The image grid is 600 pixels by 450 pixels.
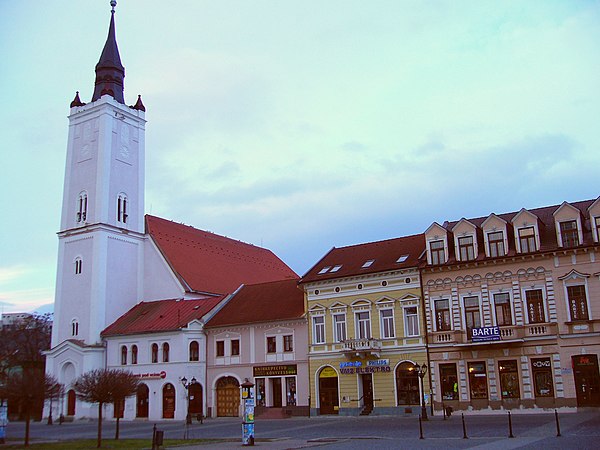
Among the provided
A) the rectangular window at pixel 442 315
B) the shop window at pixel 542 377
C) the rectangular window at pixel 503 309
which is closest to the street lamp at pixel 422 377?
the rectangular window at pixel 442 315

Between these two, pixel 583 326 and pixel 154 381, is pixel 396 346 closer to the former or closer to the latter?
pixel 583 326

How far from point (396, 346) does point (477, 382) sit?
549 centimetres

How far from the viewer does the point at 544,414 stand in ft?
118

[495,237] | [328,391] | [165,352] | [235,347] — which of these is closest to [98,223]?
[165,352]

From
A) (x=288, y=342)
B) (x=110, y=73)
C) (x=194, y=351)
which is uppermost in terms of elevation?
(x=110, y=73)

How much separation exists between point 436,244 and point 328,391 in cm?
1242

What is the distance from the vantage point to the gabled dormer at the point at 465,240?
41094mm

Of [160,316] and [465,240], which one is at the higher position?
[465,240]

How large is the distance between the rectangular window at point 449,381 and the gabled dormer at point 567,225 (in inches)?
389

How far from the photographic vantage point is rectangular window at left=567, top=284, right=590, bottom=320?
1475 inches

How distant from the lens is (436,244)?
42594 mm

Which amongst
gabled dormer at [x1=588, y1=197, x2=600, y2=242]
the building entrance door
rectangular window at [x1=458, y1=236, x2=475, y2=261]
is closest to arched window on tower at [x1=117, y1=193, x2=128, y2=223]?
rectangular window at [x1=458, y1=236, x2=475, y2=261]

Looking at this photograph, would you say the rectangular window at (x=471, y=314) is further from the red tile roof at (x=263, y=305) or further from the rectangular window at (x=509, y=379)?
the red tile roof at (x=263, y=305)

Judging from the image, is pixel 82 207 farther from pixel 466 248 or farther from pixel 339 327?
pixel 466 248
